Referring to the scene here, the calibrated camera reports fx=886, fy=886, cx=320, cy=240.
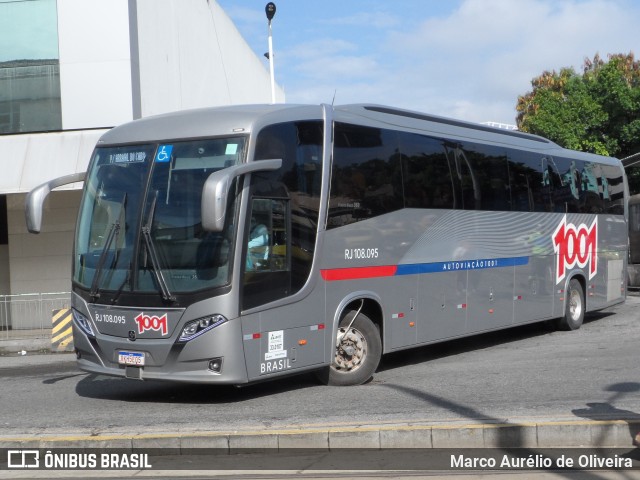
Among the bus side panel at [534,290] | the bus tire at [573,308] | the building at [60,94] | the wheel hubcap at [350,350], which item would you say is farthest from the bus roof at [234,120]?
the building at [60,94]

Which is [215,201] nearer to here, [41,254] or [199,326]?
[199,326]

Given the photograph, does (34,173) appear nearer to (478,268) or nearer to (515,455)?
(478,268)

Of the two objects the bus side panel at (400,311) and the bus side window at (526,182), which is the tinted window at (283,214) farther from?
the bus side window at (526,182)

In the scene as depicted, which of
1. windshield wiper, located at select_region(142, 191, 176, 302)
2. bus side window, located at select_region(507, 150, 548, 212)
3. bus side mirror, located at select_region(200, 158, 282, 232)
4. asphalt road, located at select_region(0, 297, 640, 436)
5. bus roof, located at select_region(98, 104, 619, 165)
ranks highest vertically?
bus roof, located at select_region(98, 104, 619, 165)

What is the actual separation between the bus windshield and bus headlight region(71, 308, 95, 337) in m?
0.38

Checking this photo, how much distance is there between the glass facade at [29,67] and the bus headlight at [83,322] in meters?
12.5

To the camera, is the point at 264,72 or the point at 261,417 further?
the point at 264,72

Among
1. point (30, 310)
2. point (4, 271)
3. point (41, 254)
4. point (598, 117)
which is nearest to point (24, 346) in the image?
point (30, 310)

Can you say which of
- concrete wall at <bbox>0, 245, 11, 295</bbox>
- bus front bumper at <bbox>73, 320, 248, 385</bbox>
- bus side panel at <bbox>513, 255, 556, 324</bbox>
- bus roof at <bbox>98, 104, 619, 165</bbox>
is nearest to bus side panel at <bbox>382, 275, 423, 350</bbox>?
bus roof at <bbox>98, 104, 619, 165</bbox>

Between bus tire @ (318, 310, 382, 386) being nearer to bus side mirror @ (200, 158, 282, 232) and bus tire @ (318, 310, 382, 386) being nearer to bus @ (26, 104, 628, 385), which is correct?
bus @ (26, 104, 628, 385)

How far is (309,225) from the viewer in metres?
10.5

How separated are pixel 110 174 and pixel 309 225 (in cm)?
242

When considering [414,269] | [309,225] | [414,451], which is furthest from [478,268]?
[414,451]

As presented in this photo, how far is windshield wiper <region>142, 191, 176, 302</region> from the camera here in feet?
31.6
